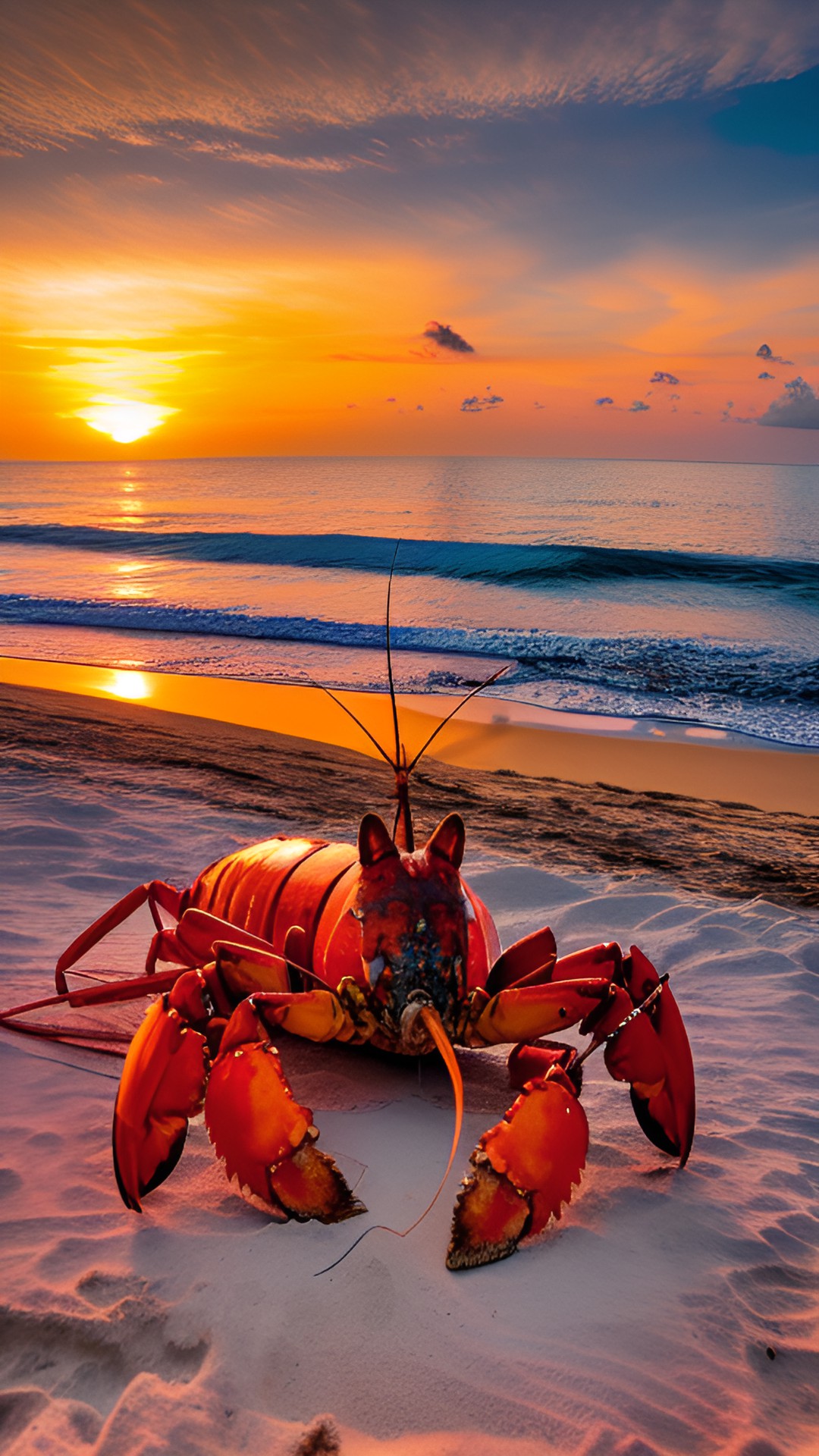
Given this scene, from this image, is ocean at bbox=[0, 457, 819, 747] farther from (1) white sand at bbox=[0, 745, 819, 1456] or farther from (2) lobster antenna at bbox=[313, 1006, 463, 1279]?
(2) lobster antenna at bbox=[313, 1006, 463, 1279]

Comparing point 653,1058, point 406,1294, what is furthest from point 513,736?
point 406,1294

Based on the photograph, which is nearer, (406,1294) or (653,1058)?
(406,1294)

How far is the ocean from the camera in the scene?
13680 millimetres

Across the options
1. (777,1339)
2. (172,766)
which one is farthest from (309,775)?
(777,1339)

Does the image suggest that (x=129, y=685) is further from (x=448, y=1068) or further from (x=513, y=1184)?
(x=513, y=1184)

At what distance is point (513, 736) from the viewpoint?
32.2ft

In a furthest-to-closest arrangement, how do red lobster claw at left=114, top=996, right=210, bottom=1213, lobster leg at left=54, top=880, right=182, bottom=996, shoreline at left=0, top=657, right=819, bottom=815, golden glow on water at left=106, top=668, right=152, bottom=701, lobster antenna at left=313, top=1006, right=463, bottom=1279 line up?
golden glow on water at left=106, top=668, right=152, bottom=701 → shoreline at left=0, top=657, right=819, bottom=815 → lobster leg at left=54, top=880, right=182, bottom=996 → red lobster claw at left=114, top=996, right=210, bottom=1213 → lobster antenna at left=313, top=1006, right=463, bottom=1279

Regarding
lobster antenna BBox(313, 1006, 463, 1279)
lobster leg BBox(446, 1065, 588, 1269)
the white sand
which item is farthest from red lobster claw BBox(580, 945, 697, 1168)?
lobster antenna BBox(313, 1006, 463, 1279)

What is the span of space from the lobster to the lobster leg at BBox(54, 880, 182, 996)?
0.61 meters

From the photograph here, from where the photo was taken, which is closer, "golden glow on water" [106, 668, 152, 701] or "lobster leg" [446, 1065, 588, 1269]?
"lobster leg" [446, 1065, 588, 1269]

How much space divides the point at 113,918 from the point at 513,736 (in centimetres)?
660

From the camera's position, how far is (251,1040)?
2.41 metres

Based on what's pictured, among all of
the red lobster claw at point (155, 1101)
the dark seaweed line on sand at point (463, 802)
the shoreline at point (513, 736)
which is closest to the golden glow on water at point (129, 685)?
the shoreline at point (513, 736)

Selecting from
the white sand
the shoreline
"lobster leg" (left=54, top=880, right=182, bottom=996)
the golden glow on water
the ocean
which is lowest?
the white sand
